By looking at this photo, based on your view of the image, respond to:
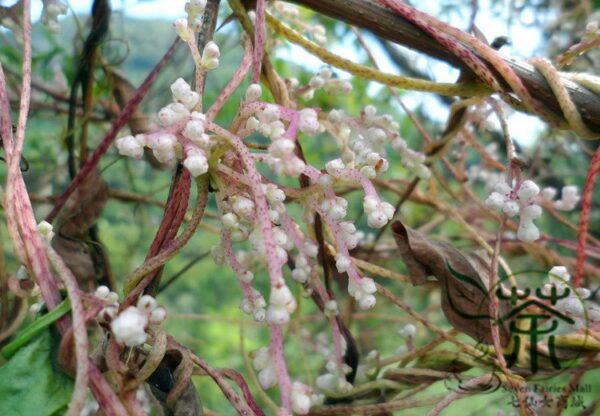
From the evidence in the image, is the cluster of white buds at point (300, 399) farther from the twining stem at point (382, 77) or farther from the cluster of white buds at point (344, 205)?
the twining stem at point (382, 77)

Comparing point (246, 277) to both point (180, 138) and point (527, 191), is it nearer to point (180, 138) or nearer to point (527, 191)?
point (180, 138)

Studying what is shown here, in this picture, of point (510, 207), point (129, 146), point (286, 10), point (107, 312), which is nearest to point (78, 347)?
point (107, 312)

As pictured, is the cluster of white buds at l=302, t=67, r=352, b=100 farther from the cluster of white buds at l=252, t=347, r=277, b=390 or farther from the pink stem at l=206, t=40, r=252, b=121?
the cluster of white buds at l=252, t=347, r=277, b=390

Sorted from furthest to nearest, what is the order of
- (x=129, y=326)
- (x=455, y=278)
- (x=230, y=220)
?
1. (x=455, y=278)
2. (x=230, y=220)
3. (x=129, y=326)

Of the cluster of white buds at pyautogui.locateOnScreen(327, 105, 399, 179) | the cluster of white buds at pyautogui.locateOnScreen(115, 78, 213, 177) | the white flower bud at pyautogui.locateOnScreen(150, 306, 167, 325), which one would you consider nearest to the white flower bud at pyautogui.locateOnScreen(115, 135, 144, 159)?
the cluster of white buds at pyautogui.locateOnScreen(115, 78, 213, 177)

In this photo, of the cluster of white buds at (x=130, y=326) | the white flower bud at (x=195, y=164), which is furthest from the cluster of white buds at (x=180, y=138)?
the cluster of white buds at (x=130, y=326)

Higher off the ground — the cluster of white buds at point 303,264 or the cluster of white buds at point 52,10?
the cluster of white buds at point 52,10

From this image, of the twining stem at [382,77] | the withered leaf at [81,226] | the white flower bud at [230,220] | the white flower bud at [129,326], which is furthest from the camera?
the withered leaf at [81,226]
